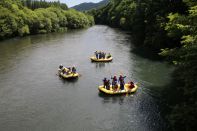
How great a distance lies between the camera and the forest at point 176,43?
856 inches

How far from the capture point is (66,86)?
41.9 m

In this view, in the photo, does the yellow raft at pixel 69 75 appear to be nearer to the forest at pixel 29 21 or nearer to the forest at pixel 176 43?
the forest at pixel 176 43

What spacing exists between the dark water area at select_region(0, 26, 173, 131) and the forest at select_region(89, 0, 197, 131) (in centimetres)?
251

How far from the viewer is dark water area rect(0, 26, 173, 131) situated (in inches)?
1164

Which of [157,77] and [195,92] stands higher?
[195,92]

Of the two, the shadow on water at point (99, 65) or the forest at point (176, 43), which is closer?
the forest at point (176, 43)

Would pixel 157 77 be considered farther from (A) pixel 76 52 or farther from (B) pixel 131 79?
(A) pixel 76 52

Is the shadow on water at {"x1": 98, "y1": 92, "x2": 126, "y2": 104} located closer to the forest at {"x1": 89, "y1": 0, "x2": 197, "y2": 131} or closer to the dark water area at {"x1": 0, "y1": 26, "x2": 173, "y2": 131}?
the dark water area at {"x1": 0, "y1": 26, "x2": 173, "y2": 131}

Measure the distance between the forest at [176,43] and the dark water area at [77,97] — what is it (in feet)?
8.23

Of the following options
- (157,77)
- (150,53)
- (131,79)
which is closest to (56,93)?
(131,79)

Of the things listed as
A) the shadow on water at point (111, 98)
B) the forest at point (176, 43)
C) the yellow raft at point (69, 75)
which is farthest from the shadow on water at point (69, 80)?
the forest at point (176, 43)

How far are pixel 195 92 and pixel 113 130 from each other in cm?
917

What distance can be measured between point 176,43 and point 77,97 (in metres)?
28.3

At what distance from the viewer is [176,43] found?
58.3m
